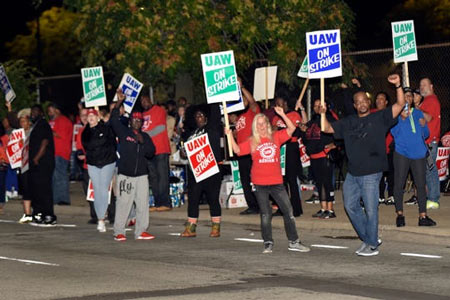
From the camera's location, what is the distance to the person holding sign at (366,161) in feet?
45.5

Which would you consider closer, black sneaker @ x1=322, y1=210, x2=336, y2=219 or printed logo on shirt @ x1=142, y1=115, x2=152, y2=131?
black sneaker @ x1=322, y1=210, x2=336, y2=219

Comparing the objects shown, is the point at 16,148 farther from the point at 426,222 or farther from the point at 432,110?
the point at 426,222

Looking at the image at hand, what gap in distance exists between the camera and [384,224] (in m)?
16.2

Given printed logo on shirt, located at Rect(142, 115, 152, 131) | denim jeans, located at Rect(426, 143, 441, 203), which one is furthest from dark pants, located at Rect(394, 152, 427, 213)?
printed logo on shirt, located at Rect(142, 115, 152, 131)

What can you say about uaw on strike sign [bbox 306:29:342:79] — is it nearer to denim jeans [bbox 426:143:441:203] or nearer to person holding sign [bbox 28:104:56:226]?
denim jeans [bbox 426:143:441:203]

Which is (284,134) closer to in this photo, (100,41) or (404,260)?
(404,260)

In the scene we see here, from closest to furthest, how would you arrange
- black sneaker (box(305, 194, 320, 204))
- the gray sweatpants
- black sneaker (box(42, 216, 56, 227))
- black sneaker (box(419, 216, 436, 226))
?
black sneaker (box(419, 216, 436, 226))
the gray sweatpants
black sneaker (box(42, 216, 56, 227))
black sneaker (box(305, 194, 320, 204))

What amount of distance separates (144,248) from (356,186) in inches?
119

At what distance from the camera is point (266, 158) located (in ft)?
47.3

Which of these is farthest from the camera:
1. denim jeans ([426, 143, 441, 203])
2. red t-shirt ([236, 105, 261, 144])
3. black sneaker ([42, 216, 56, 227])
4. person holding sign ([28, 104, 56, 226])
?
black sneaker ([42, 216, 56, 227])

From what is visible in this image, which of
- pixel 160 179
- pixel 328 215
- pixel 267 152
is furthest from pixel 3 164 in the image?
pixel 267 152

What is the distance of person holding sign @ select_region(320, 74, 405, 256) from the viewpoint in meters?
13.9

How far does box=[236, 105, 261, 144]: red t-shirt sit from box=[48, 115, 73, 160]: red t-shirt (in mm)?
4995

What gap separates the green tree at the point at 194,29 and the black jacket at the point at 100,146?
5670 millimetres
